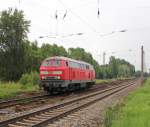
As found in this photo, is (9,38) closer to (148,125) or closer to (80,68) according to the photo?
(80,68)

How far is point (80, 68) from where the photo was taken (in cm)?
3525

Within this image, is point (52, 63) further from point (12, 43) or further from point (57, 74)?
point (12, 43)

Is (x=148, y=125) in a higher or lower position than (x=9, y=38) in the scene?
lower

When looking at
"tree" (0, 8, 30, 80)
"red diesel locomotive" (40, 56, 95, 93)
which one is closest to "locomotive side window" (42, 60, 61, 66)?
"red diesel locomotive" (40, 56, 95, 93)

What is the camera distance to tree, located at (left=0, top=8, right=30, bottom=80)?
2731 inches

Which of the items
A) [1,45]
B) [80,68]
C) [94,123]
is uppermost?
[1,45]

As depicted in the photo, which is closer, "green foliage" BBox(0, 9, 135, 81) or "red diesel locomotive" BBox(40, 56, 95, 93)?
"red diesel locomotive" BBox(40, 56, 95, 93)

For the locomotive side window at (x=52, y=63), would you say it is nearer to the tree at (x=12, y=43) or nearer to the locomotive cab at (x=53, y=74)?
the locomotive cab at (x=53, y=74)

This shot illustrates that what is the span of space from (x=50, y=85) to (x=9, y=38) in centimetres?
4499

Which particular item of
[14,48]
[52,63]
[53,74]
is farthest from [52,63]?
[14,48]

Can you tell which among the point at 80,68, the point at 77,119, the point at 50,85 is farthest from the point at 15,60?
the point at 77,119

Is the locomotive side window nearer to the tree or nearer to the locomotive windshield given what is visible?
the locomotive windshield

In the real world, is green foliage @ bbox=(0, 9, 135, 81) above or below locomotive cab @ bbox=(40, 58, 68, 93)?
above

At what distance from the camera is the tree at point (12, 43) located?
69.4m
